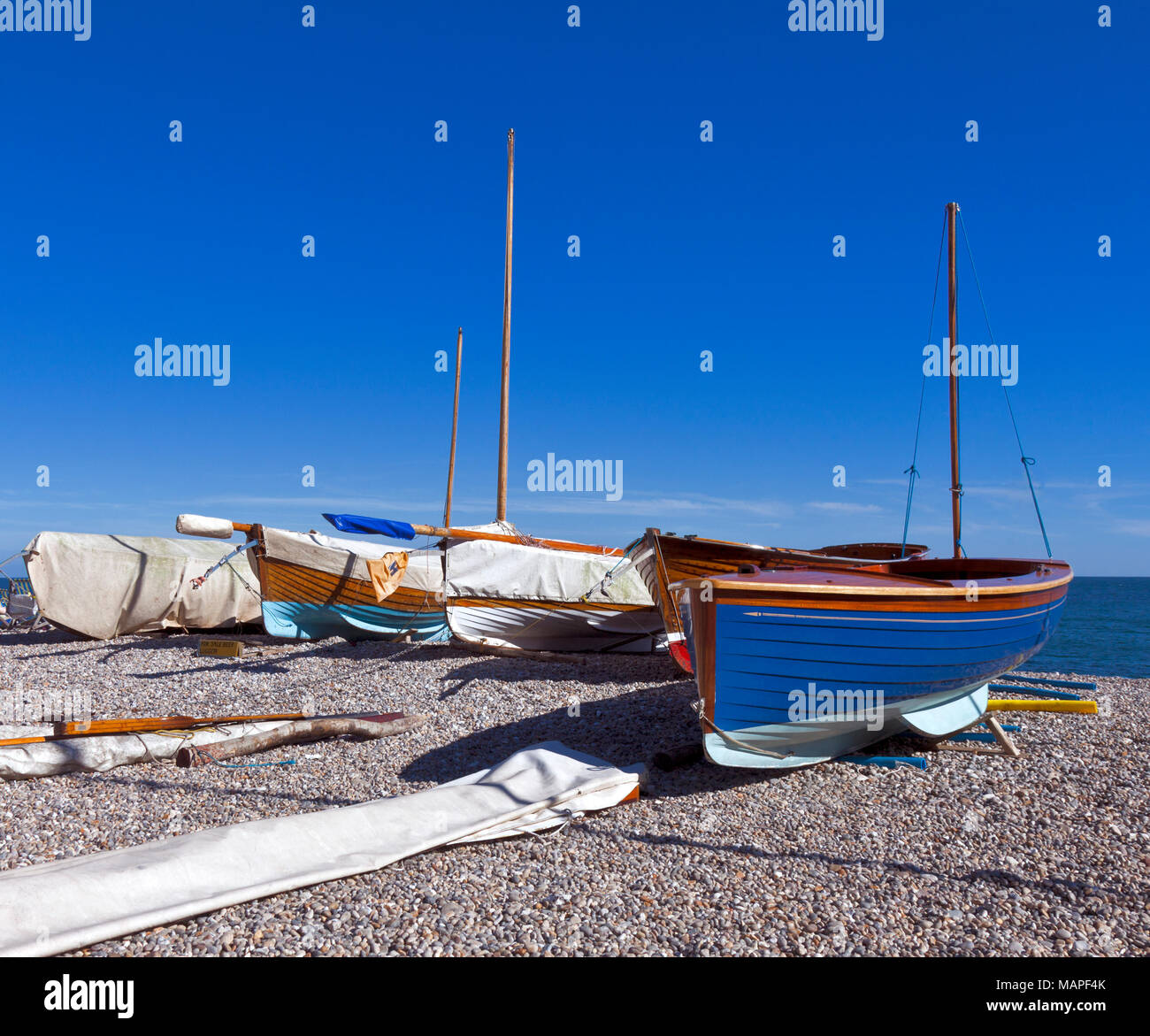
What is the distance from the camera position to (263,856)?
5391 mm

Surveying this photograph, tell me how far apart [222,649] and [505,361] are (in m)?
10.0

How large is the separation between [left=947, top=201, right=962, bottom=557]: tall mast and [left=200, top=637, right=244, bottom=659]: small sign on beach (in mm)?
15203

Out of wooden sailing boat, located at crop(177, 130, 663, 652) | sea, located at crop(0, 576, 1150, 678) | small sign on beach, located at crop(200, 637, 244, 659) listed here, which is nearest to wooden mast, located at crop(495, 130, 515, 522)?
wooden sailing boat, located at crop(177, 130, 663, 652)

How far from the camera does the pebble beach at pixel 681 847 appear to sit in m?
4.79

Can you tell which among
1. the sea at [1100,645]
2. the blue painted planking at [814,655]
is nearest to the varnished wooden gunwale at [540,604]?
the blue painted planking at [814,655]

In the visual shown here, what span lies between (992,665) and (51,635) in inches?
926

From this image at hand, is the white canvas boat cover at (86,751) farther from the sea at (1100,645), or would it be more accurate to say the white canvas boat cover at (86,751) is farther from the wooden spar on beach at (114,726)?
the sea at (1100,645)

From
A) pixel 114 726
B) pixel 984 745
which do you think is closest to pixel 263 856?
pixel 114 726

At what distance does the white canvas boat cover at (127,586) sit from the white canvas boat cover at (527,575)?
8.48 meters

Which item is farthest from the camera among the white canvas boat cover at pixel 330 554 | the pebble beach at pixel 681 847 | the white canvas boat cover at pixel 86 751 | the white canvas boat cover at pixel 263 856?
the white canvas boat cover at pixel 330 554

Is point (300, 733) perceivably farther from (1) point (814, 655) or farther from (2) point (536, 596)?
(2) point (536, 596)
